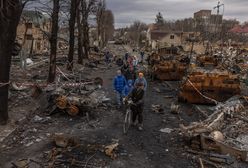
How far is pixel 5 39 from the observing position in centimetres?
1116

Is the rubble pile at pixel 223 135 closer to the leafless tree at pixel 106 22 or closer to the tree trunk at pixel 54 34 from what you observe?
the tree trunk at pixel 54 34

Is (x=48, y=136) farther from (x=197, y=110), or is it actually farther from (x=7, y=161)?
(x=197, y=110)

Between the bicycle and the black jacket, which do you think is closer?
the bicycle

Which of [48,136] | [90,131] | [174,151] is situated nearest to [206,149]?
[174,151]

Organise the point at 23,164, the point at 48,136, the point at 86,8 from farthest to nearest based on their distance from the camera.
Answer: the point at 86,8, the point at 48,136, the point at 23,164

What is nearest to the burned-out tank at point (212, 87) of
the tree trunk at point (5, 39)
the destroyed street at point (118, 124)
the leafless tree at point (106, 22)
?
the destroyed street at point (118, 124)

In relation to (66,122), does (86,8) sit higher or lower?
higher

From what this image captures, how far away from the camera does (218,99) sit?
A: 53.8 feet

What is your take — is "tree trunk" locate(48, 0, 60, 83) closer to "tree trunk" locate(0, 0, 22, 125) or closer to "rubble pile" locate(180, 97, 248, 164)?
"tree trunk" locate(0, 0, 22, 125)

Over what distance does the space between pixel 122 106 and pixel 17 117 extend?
4629 millimetres

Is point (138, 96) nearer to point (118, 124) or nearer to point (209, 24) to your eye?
point (118, 124)

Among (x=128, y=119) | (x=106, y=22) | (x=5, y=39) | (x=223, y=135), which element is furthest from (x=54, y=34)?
(x=106, y=22)

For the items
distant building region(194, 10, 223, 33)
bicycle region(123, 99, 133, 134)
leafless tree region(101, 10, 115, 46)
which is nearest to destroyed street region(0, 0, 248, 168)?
bicycle region(123, 99, 133, 134)

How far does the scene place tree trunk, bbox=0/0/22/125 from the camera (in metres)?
11.0
